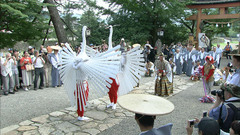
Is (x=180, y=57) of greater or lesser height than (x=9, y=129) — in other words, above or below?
above

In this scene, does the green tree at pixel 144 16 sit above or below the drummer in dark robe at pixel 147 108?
above

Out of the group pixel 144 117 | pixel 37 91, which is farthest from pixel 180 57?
pixel 144 117

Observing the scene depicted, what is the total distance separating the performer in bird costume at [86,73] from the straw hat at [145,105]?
1.69 meters

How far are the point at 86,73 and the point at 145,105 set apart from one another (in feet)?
8.13

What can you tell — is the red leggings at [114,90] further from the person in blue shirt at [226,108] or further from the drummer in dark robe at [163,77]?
the person in blue shirt at [226,108]

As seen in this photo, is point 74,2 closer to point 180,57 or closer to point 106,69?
point 180,57

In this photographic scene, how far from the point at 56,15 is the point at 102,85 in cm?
916

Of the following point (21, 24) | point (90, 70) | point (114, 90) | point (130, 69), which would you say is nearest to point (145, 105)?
point (90, 70)

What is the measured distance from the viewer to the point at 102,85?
3.83m

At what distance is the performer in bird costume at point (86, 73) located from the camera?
3740mm

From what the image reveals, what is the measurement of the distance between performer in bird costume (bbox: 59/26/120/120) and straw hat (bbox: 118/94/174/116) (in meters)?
1.69

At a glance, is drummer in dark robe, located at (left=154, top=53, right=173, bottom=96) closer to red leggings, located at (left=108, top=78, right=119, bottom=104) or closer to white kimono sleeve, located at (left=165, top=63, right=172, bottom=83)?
white kimono sleeve, located at (left=165, top=63, right=172, bottom=83)

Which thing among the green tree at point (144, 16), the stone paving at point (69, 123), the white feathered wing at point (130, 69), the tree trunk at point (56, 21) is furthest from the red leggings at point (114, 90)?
the green tree at point (144, 16)

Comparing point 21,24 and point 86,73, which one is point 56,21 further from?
point 86,73
